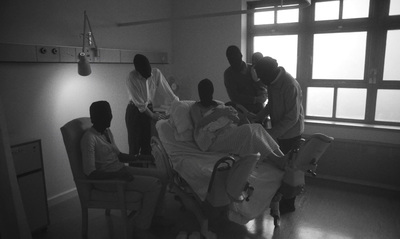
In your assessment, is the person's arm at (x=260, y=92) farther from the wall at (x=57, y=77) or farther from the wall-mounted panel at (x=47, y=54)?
the wall-mounted panel at (x=47, y=54)

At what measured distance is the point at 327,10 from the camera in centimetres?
396

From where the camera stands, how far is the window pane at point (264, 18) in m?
4.37

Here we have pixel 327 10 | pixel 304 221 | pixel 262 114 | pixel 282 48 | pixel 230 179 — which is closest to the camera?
pixel 230 179

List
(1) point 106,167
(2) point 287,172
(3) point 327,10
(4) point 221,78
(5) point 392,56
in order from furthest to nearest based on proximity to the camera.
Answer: (4) point 221,78 < (3) point 327,10 < (5) point 392,56 < (1) point 106,167 < (2) point 287,172

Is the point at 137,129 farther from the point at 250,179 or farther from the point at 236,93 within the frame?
the point at 250,179

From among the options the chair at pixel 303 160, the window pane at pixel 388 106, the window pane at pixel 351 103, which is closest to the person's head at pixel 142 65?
the chair at pixel 303 160

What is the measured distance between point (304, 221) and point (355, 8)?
2.70 meters

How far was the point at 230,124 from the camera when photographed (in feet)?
9.12

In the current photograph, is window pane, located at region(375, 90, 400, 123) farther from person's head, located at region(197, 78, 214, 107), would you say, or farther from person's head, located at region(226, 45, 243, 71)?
person's head, located at region(197, 78, 214, 107)

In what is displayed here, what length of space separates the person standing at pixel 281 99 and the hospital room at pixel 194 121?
2cm

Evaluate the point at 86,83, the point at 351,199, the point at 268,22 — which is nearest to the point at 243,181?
the point at 351,199

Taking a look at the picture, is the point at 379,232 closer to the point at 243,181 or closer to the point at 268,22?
the point at 243,181

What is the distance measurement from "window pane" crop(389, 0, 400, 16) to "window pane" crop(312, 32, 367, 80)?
35cm

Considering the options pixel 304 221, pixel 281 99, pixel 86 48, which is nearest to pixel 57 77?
pixel 86 48
